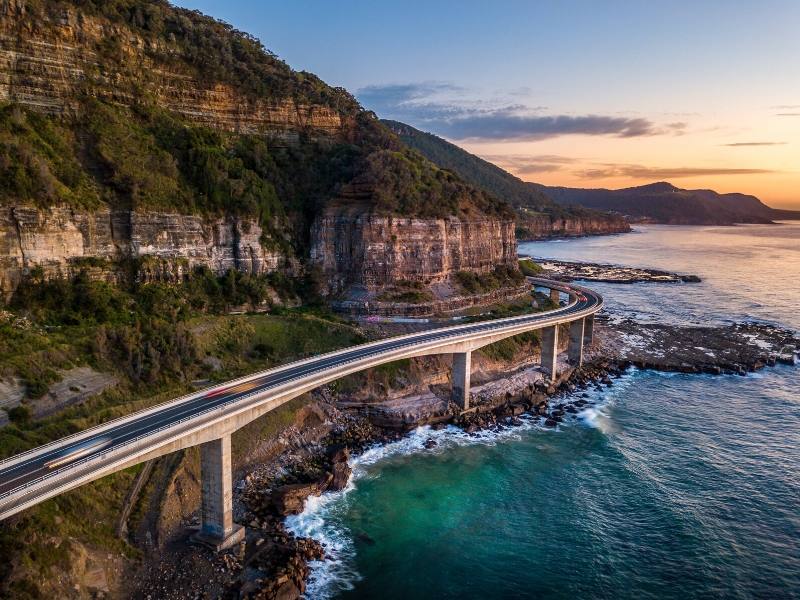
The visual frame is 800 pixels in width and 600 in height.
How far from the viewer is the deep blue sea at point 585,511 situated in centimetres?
3650

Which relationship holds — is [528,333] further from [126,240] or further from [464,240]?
[126,240]

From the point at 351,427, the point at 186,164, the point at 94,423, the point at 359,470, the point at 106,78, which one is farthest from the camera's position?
the point at 186,164

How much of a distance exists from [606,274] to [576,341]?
97962 millimetres

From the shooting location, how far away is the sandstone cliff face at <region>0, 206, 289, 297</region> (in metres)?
52.1

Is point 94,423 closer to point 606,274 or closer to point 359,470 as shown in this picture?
point 359,470

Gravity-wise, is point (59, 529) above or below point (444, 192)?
below

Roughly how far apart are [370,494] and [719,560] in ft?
84.6

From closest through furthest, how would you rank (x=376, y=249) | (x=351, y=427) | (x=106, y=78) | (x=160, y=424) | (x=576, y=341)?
1. (x=160, y=424)
2. (x=351, y=427)
3. (x=106, y=78)
4. (x=376, y=249)
5. (x=576, y=341)

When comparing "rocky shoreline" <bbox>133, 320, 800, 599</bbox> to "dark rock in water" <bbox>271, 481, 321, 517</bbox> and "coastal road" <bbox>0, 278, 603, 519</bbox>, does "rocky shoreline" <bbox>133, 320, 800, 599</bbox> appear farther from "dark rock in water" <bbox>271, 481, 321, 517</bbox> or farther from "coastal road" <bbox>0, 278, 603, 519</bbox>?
"coastal road" <bbox>0, 278, 603, 519</bbox>

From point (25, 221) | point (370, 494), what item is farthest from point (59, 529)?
point (25, 221)

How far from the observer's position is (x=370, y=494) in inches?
1829

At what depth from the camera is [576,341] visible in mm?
82875

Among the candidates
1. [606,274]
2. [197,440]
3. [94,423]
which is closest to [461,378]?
[197,440]

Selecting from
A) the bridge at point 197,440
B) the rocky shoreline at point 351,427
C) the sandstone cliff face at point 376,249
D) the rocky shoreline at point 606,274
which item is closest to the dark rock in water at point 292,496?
the rocky shoreline at point 351,427
